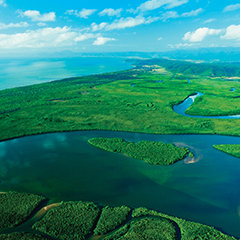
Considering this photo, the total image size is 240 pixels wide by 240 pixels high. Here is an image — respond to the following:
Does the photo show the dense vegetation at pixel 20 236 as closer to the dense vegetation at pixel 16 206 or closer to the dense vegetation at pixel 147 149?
the dense vegetation at pixel 16 206

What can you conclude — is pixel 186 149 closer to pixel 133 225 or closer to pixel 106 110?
pixel 133 225

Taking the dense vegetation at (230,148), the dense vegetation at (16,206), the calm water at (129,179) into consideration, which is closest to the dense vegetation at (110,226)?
the dense vegetation at (16,206)

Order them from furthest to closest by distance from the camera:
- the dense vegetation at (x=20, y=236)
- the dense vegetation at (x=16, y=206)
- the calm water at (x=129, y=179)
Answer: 1. the calm water at (x=129, y=179)
2. the dense vegetation at (x=16, y=206)
3. the dense vegetation at (x=20, y=236)

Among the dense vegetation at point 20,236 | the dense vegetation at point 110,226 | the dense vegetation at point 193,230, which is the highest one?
the dense vegetation at point 20,236

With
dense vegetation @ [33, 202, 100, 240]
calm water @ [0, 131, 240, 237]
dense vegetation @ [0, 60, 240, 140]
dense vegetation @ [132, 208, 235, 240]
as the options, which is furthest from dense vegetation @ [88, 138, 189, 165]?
dense vegetation @ [33, 202, 100, 240]

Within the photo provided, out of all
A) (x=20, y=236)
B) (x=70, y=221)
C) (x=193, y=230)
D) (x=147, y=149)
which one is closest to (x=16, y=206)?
(x=20, y=236)

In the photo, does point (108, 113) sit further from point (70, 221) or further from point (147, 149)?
point (70, 221)
